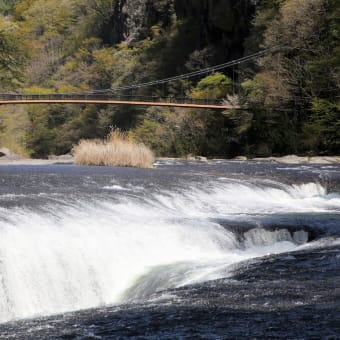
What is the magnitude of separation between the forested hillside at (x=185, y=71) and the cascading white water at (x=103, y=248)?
1206 inches

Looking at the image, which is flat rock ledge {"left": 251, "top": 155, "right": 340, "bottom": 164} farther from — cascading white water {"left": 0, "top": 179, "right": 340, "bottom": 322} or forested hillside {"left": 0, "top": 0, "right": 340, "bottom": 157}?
cascading white water {"left": 0, "top": 179, "right": 340, "bottom": 322}

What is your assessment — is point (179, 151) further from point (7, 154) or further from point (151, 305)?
point (151, 305)

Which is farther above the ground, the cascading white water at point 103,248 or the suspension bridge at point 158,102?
the suspension bridge at point 158,102

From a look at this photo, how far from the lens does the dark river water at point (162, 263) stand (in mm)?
9711

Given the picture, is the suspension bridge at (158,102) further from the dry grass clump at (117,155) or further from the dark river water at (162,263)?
the dark river water at (162,263)

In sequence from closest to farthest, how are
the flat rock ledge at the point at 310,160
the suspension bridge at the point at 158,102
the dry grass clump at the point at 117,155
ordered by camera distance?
the dry grass clump at the point at 117,155
the flat rock ledge at the point at 310,160
the suspension bridge at the point at 158,102

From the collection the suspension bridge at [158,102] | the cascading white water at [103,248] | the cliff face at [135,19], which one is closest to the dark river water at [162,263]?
the cascading white water at [103,248]

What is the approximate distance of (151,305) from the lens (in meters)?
10.8

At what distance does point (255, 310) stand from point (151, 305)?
154cm

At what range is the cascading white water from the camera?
42.5ft

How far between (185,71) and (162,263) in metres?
63.6

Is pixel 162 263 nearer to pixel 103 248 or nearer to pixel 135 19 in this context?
pixel 103 248

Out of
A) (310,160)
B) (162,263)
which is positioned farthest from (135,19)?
(162,263)

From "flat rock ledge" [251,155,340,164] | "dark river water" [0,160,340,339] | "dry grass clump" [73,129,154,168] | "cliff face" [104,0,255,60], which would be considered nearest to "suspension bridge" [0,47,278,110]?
"cliff face" [104,0,255,60]
